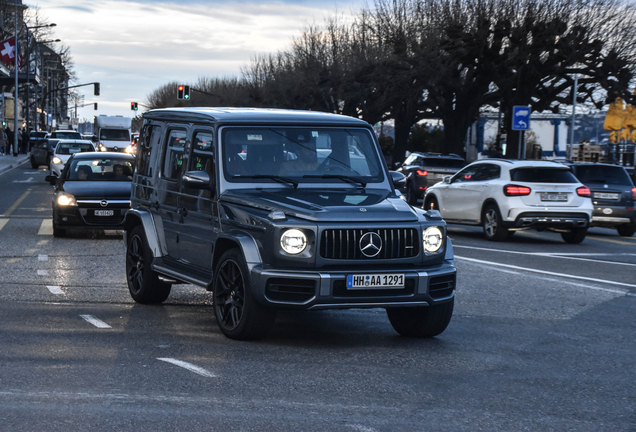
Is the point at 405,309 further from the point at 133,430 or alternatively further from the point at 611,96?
the point at 611,96

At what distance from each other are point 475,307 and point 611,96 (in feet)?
93.3

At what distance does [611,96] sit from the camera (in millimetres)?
36406

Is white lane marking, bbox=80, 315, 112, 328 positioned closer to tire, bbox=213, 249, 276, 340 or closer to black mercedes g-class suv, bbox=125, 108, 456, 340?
black mercedes g-class suv, bbox=125, 108, 456, 340

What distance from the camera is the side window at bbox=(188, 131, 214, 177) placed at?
27.5ft

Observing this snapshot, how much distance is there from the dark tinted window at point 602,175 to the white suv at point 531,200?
85.7 inches

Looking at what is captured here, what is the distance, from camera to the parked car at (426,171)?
28047mm

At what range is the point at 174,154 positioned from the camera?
9.19 m

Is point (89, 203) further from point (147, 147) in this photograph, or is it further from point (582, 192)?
point (582, 192)

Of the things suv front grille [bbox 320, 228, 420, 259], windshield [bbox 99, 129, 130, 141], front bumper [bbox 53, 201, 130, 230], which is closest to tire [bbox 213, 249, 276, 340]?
suv front grille [bbox 320, 228, 420, 259]

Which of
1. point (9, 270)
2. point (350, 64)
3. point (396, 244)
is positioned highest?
point (350, 64)

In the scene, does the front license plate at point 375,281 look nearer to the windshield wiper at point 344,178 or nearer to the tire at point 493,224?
the windshield wiper at point 344,178

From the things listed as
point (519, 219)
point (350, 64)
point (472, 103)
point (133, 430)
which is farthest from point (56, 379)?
point (350, 64)

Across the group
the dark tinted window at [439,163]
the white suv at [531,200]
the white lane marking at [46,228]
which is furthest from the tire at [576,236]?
the dark tinted window at [439,163]

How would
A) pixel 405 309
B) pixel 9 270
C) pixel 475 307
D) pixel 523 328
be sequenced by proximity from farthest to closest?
pixel 9 270
pixel 475 307
pixel 523 328
pixel 405 309
